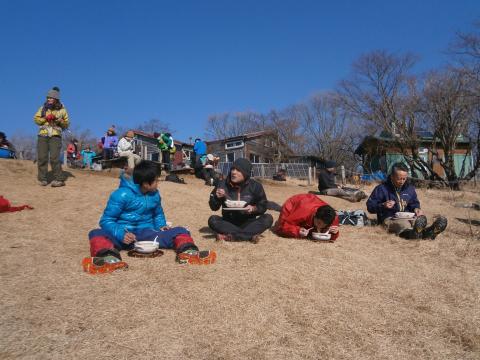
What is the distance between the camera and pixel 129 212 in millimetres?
3674

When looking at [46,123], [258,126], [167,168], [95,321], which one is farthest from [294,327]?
[258,126]

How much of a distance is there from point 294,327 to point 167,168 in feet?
38.5

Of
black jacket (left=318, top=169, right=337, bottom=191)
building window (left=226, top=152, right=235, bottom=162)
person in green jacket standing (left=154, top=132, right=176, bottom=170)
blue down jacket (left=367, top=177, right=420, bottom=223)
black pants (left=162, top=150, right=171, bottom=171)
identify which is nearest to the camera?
blue down jacket (left=367, top=177, right=420, bottom=223)

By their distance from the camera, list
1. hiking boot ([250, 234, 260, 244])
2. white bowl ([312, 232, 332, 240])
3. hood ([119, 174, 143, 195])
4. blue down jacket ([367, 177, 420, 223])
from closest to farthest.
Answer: hood ([119, 174, 143, 195])
hiking boot ([250, 234, 260, 244])
white bowl ([312, 232, 332, 240])
blue down jacket ([367, 177, 420, 223])

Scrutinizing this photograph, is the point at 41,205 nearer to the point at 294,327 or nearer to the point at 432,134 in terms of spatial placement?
the point at 294,327

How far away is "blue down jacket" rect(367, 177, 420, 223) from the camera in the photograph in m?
5.35

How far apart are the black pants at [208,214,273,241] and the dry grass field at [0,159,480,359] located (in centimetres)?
17

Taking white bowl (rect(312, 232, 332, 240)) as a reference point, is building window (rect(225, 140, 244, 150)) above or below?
above

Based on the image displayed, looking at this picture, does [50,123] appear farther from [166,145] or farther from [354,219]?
[166,145]

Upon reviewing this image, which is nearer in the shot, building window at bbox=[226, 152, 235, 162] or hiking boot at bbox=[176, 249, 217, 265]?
hiking boot at bbox=[176, 249, 217, 265]

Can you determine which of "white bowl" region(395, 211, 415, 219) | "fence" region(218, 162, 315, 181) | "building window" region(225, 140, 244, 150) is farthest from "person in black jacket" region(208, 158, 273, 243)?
"building window" region(225, 140, 244, 150)

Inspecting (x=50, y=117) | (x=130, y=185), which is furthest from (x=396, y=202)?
(x=50, y=117)

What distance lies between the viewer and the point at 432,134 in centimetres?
1753

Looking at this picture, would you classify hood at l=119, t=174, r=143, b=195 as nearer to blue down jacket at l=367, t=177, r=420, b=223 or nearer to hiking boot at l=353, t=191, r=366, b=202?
blue down jacket at l=367, t=177, r=420, b=223
